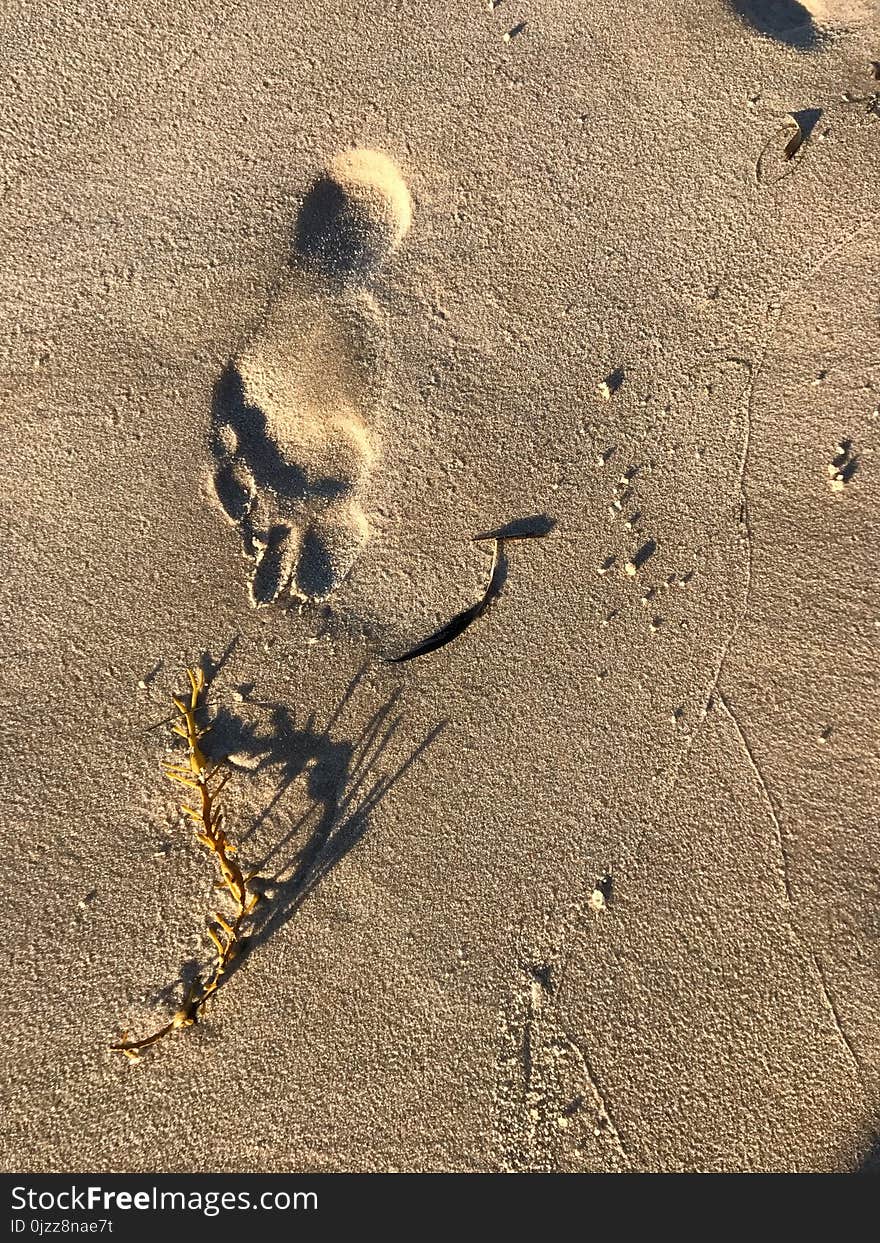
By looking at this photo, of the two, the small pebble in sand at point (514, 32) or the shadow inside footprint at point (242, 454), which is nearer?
the shadow inside footprint at point (242, 454)

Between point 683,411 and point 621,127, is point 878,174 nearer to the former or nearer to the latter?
point 621,127

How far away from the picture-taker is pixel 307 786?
6.18 ft

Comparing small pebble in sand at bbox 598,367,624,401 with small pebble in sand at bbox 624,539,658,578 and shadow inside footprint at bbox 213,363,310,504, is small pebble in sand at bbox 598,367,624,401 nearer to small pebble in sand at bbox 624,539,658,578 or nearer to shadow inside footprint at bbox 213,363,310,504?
small pebble in sand at bbox 624,539,658,578

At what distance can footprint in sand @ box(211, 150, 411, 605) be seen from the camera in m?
1.98

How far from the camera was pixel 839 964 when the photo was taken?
1.77m

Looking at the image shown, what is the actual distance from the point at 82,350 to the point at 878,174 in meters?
2.19

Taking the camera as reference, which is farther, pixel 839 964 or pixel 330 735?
pixel 330 735

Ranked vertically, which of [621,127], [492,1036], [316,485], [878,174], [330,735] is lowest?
[492,1036]

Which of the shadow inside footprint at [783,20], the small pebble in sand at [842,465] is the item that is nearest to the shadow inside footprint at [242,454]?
the small pebble in sand at [842,465]

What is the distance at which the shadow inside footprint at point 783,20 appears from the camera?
2141 mm

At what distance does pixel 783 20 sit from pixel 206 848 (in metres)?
2.73

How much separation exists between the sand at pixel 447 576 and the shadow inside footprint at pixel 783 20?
0.05 ft

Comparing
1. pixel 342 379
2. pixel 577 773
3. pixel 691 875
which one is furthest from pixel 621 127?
pixel 691 875

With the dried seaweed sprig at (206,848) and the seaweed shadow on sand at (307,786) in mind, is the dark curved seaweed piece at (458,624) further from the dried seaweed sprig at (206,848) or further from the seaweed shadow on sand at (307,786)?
the dried seaweed sprig at (206,848)
